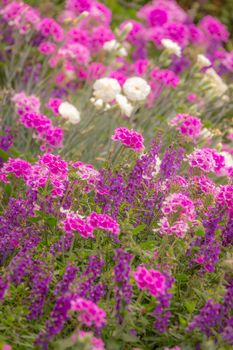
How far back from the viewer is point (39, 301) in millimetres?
2248

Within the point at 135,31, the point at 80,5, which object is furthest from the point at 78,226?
the point at 135,31

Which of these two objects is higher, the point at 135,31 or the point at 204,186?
the point at 204,186

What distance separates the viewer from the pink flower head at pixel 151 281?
83.7 inches

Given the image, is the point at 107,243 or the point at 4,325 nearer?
the point at 4,325

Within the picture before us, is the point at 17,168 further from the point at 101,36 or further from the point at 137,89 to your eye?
the point at 101,36

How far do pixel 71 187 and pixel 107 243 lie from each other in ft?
0.99

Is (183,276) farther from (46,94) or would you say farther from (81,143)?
(46,94)

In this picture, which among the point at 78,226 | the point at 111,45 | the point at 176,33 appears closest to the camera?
the point at 78,226

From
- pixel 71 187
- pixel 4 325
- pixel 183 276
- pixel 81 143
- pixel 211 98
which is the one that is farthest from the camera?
pixel 211 98

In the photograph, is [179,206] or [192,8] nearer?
[179,206]

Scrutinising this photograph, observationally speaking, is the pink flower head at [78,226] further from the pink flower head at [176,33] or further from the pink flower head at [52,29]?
the pink flower head at [176,33]

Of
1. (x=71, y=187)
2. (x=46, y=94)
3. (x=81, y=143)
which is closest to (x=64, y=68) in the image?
(x=46, y=94)

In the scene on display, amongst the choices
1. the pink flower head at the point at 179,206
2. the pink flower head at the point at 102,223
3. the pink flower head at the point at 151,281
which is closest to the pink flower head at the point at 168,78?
the pink flower head at the point at 179,206

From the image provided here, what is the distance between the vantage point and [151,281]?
84.0 inches
